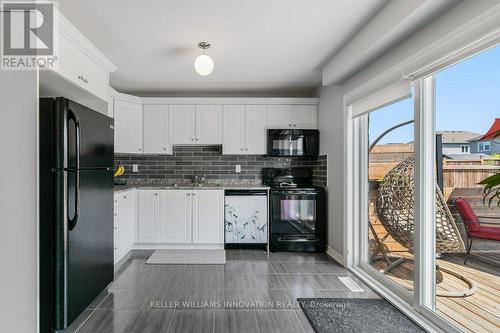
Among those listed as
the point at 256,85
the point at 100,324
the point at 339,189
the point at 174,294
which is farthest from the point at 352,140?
the point at 100,324

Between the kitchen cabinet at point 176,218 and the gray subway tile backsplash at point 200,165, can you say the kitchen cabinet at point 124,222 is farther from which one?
the gray subway tile backsplash at point 200,165

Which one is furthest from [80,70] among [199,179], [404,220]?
[404,220]

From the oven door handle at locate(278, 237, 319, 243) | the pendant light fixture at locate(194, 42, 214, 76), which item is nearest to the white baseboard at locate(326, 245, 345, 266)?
the oven door handle at locate(278, 237, 319, 243)

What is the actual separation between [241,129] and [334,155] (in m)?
1.47

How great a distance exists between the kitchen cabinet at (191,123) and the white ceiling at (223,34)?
0.46 m

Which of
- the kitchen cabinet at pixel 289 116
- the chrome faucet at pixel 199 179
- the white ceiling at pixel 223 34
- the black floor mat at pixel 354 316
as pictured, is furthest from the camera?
the chrome faucet at pixel 199 179

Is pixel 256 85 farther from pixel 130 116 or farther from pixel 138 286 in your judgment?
pixel 138 286

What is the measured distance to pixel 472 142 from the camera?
1.95 m

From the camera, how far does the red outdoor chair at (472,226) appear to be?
1.78 meters

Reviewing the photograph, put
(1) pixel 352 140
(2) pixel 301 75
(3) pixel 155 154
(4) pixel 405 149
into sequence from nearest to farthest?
(4) pixel 405 149
(1) pixel 352 140
(2) pixel 301 75
(3) pixel 155 154

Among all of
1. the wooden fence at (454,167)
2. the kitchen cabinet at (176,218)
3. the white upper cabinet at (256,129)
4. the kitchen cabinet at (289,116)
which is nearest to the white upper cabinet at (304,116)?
the kitchen cabinet at (289,116)

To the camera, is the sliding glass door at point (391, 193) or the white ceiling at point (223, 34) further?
the sliding glass door at point (391, 193)

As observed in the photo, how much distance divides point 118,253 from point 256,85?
2.98 meters

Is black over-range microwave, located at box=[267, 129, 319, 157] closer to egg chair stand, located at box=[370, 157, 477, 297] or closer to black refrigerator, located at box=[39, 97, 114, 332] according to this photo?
egg chair stand, located at box=[370, 157, 477, 297]
